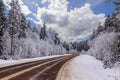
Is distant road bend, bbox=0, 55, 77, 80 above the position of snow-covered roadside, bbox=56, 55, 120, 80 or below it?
above

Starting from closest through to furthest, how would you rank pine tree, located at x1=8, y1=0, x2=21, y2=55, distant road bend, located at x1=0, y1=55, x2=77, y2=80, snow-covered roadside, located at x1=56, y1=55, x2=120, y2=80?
distant road bend, located at x1=0, y1=55, x2=77, y2=80, snow-covered roadside, located at x1=56, y1=55, x2=120, y2=80, pine tree, located at x1=8, y1=0, x2=21, y2=55

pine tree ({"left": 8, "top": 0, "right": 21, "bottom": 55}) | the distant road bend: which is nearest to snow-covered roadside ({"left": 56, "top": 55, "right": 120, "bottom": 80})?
the distant road bend

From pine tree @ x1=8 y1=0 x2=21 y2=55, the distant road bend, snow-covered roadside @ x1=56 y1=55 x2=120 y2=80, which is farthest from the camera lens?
pine tree @ x1=8 y1=0 x2=21 y2=55

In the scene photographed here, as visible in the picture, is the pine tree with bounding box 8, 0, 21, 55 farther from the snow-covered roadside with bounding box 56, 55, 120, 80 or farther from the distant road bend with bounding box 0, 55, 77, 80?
the distant road bend with bounding box 0, 55, 77, 80

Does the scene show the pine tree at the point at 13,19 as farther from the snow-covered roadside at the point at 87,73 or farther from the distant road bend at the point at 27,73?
the distant road bend at the point at 27,73

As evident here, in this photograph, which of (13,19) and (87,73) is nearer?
(87,73)

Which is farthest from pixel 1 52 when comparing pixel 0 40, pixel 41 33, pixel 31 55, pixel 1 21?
pixel 41 33

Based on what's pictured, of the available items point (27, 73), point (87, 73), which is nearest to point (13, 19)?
point (87, 73)

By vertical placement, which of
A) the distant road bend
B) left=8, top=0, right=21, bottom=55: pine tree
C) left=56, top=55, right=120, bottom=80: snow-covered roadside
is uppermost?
left=8, top=0, right=21, bottom=55: pine tree

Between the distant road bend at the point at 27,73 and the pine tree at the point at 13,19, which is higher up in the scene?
the pine tree at the point at 13,19

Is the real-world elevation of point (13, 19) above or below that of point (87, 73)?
above

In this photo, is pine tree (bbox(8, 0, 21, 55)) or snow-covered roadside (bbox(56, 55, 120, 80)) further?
pine tree (bbox(8, 0, 21, 55))

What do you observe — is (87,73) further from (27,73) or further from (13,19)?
(13,19)

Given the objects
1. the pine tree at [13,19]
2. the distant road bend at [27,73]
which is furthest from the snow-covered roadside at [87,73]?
the pine tree at [13,19]
